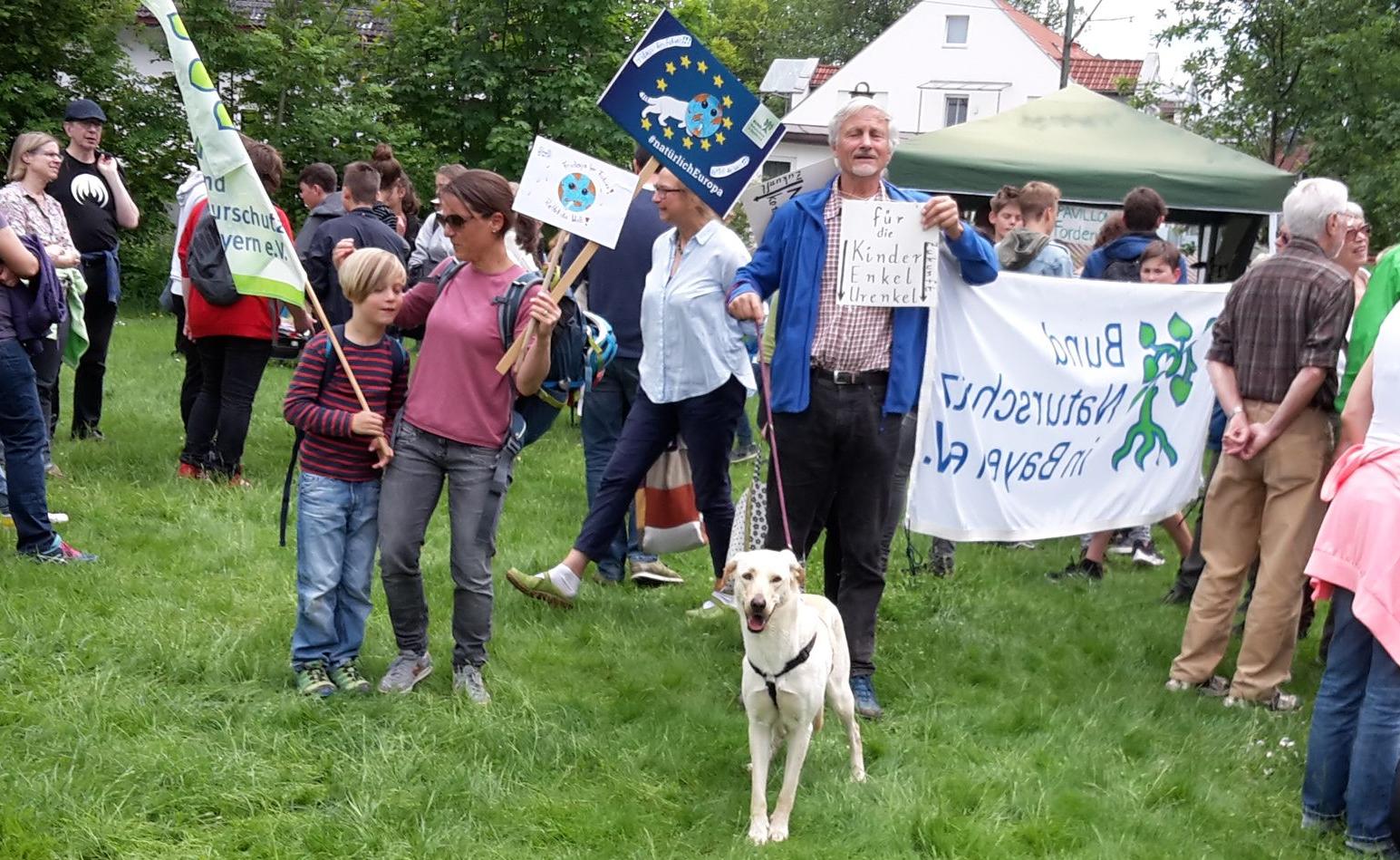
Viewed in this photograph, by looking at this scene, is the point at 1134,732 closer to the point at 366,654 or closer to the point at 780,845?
the point at 780,845

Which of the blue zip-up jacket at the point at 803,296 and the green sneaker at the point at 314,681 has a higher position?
the blue zip-up jacket at the point at 803,296

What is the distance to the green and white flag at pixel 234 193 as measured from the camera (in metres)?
5.00

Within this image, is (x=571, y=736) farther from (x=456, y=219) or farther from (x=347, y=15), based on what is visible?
(x=347, y=15)

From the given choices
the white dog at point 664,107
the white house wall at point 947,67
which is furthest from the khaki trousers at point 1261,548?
the white house wall at point 947,67

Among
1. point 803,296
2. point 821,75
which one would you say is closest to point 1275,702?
point 803,296

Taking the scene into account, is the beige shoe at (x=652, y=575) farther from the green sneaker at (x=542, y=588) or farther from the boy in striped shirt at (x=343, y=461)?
the boy in striped shirt at (x=343, y=461)

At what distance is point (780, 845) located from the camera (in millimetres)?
4109

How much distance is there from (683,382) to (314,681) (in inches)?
84.1

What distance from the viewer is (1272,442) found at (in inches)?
219

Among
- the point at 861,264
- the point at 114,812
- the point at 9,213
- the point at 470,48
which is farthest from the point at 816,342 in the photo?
the point at 470,48

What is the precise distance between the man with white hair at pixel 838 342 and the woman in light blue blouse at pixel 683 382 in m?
0.78

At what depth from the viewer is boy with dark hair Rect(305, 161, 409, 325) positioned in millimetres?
8023

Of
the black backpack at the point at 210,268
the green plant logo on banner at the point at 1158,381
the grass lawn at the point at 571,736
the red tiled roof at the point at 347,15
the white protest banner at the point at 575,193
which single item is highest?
the red tiled roof at the point at 347,15

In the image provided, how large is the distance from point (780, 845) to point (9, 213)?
20.1 ft
